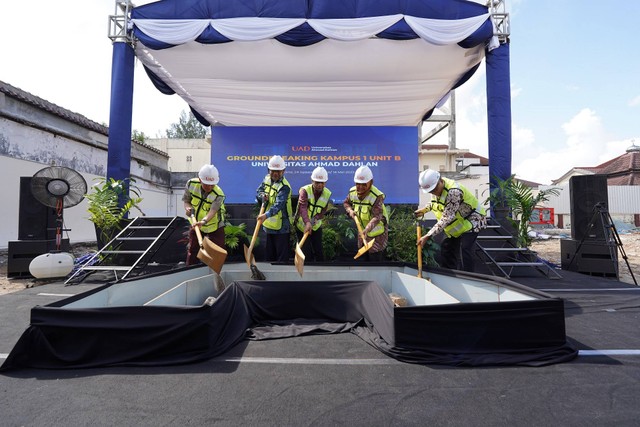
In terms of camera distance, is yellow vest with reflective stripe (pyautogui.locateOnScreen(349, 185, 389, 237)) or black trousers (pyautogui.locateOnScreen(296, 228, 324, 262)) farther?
black trousers (pyautogui.locateOnScreen(296, 228, 324, 262))

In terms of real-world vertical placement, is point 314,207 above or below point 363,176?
below

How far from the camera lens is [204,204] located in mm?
4051

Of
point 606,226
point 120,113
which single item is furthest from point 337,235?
point 120,113

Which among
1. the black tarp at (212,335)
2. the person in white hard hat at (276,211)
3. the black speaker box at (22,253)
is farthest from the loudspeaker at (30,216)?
the black tarp at (212,335)

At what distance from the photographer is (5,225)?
7.65 meters

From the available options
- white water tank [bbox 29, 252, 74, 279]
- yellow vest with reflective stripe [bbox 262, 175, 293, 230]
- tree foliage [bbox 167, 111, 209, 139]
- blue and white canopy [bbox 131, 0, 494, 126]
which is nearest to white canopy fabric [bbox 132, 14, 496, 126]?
blue and white canopy [bbox 131, 0, 494, 126]

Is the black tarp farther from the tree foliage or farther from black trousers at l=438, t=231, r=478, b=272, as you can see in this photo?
the tree foliage

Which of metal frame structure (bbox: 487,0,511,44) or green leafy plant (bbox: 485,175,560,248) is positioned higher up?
metal frame structure (bbox: 487,0,511,44)

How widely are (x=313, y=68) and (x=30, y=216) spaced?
5625 mm

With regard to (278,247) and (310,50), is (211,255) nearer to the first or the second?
(278,247)

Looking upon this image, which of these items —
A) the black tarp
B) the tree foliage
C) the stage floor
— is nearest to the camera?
the stage floor

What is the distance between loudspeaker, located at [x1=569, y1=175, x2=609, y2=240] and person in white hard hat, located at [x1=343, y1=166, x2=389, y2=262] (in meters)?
3.75

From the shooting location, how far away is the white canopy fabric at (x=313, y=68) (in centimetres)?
557

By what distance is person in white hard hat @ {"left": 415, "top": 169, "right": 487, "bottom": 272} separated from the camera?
3.52m
